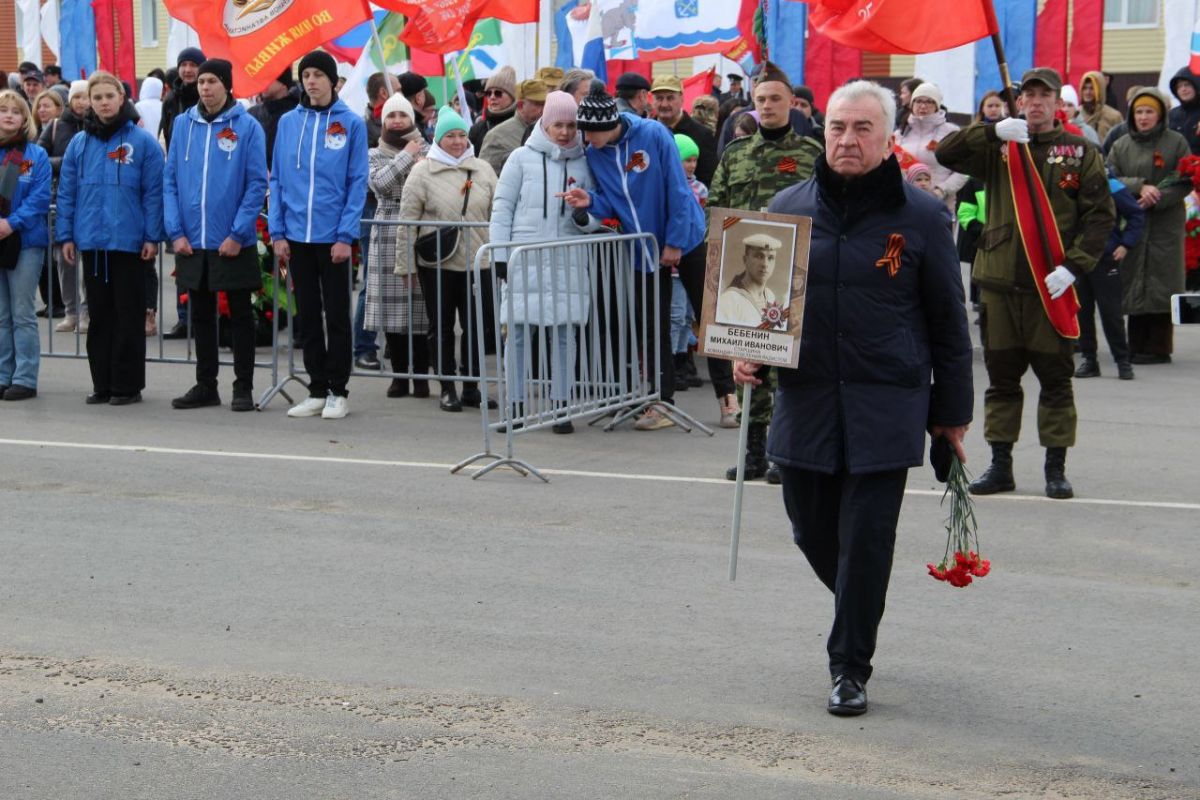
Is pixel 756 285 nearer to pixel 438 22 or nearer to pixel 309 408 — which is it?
pixel 309 408

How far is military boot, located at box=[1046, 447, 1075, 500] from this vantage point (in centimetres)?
932

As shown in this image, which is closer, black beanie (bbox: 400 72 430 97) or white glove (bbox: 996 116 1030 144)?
white glove (bbox: 996 116 1030 144)

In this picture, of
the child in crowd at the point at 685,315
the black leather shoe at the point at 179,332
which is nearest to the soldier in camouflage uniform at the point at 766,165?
the child in crowd at the point at 685,315

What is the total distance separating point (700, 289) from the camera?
11.7 metres

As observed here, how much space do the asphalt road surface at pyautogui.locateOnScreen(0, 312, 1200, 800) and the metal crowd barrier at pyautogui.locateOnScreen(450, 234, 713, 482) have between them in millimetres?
334

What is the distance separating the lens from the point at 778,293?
A: 587 centimetres

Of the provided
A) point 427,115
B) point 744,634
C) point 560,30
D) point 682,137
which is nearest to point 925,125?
point 682,137

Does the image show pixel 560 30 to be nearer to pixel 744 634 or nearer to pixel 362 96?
pixel 362 96

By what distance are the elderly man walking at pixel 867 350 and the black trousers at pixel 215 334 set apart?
696 centimetres

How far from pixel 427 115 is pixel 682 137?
396 cm

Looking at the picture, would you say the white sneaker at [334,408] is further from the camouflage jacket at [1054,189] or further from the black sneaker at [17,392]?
the camouflage jacket at [1054,189]

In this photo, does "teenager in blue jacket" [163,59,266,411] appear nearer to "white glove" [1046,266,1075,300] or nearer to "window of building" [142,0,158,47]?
Answer: "white glove" [1046,266,1075,300]

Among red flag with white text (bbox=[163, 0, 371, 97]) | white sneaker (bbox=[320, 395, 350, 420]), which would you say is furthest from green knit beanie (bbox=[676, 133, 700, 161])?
white sneaker (bbox=[320, 395, 350, 420])

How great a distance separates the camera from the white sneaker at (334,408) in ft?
38.7
